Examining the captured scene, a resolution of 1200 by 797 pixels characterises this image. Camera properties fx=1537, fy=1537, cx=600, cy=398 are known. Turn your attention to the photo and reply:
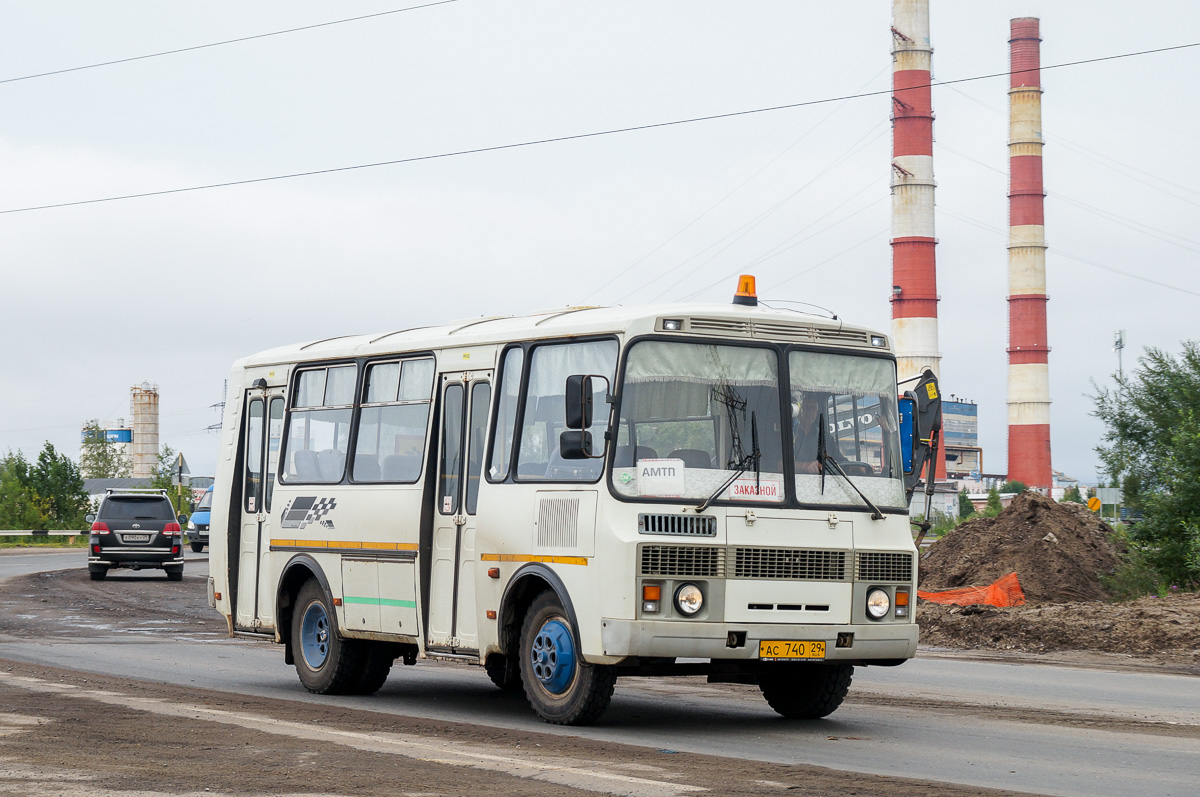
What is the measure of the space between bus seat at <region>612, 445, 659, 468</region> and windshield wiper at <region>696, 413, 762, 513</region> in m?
0.46

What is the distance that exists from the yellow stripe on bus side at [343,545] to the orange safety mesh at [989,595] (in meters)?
13.7

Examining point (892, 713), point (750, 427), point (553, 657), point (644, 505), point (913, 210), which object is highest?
point (913, 210)

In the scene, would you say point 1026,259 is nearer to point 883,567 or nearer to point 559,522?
point 883,567

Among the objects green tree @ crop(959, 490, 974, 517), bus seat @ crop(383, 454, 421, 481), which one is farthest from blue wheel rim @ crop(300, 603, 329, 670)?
green tree @ crop(959, 490, 974, 517)

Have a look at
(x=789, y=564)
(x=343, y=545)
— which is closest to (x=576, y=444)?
(x=789, y=564)

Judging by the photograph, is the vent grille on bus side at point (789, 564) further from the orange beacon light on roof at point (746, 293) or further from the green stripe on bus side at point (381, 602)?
the green stripe on bus side at point (381, 602)

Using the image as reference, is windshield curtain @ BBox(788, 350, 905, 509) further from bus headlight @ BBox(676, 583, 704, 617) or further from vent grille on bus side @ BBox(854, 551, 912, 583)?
bus headlight @ BBox(676, 583, 704, 617)

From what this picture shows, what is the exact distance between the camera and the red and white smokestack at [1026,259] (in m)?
81.1

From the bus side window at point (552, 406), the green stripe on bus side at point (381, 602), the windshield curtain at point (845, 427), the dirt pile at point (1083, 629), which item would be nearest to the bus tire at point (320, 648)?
the green stripe on bus side at point (381, 602)

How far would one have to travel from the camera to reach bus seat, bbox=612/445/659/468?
→ 1011 cm

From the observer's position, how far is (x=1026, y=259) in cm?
8188

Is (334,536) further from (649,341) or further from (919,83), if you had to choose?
(919,83)

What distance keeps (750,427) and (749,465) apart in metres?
0.28

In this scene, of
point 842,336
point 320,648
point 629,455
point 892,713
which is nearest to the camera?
point 629,455
